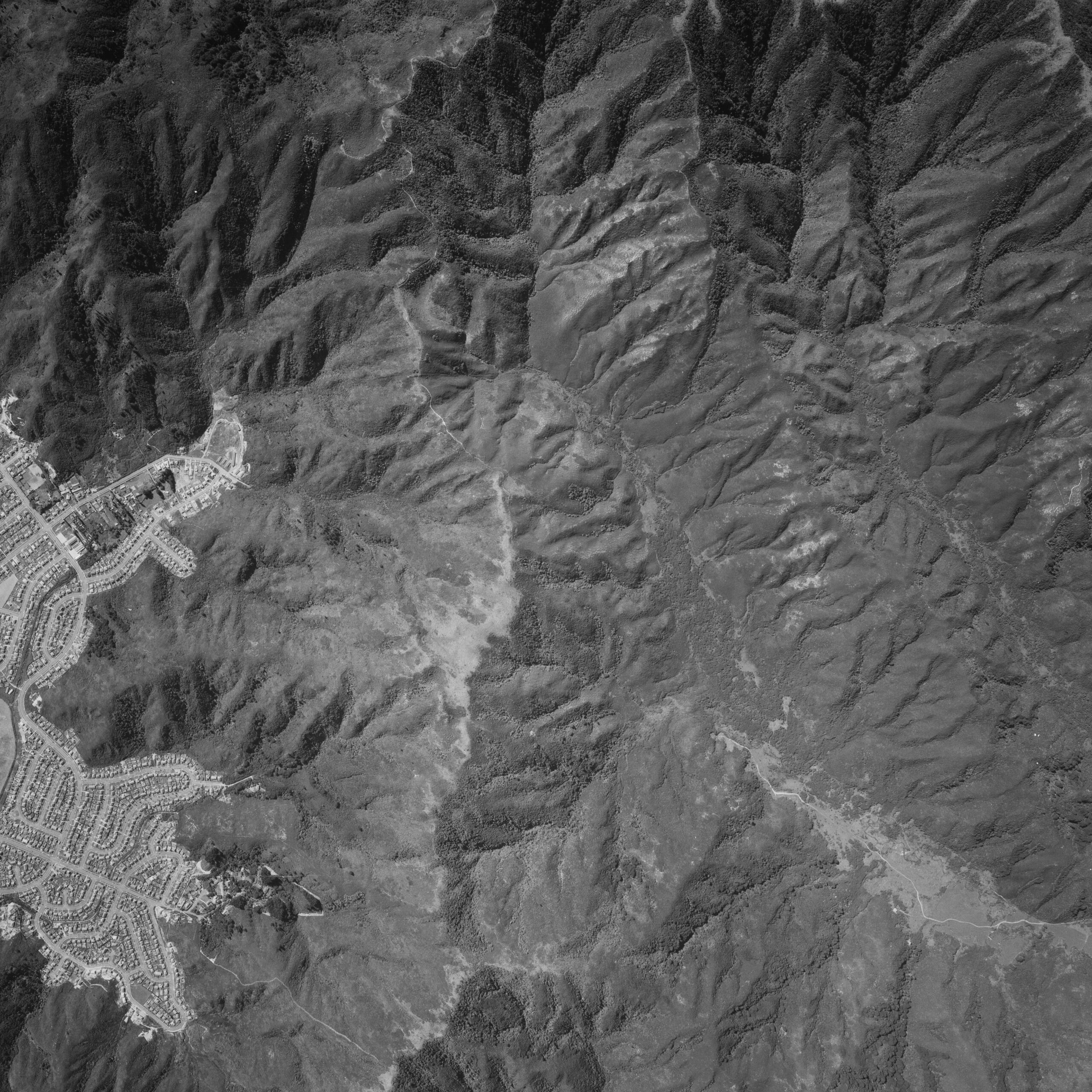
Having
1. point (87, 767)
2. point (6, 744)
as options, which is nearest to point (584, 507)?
point (87, 767)

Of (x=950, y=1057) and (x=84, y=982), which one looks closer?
(x=950, y=1057)

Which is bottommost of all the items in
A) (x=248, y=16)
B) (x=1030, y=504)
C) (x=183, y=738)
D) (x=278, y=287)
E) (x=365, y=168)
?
(x=183, y=738)

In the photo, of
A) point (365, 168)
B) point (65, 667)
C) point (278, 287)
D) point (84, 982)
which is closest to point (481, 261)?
point (365, 168)

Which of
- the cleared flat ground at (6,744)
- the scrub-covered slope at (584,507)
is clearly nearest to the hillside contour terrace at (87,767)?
the cleared flat ground at (6,744)

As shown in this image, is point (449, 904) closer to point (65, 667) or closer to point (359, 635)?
point (359, 635)

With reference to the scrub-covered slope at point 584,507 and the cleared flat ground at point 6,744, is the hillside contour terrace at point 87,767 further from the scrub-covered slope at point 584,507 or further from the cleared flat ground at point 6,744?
the scrub-covered slope at point 584,507

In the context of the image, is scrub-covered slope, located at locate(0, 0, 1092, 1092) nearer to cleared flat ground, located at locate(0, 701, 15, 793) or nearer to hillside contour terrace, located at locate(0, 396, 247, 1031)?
hillside contour terrace, located at locate(0, 396, 247, 1031)

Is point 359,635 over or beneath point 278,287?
beneath
